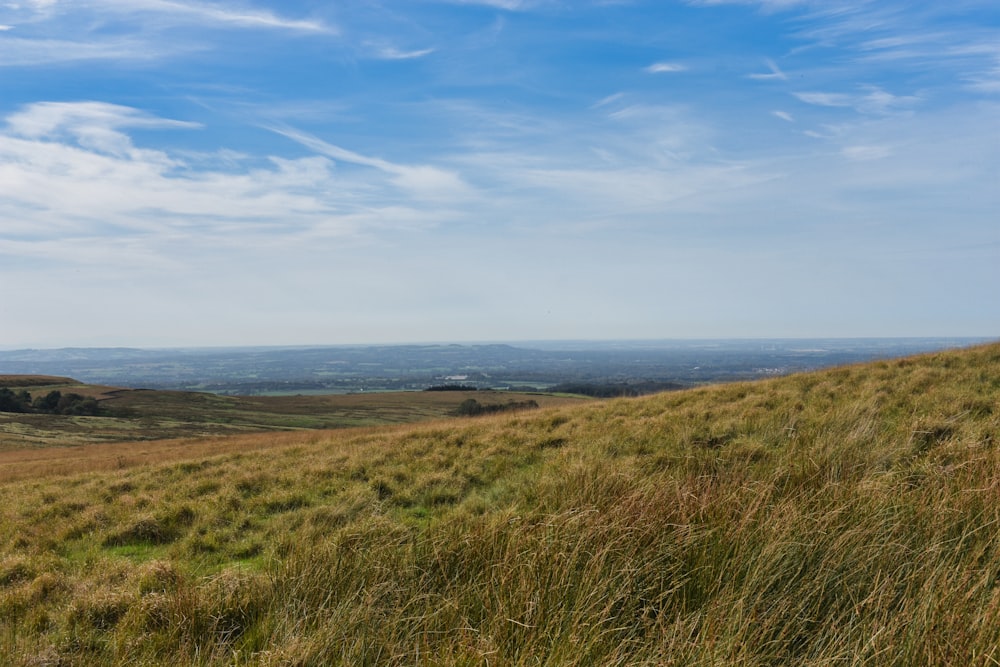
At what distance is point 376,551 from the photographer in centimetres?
507

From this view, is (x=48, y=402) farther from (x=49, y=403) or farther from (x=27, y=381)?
(x=27, y=381)

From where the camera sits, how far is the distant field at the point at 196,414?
42562 millimetres

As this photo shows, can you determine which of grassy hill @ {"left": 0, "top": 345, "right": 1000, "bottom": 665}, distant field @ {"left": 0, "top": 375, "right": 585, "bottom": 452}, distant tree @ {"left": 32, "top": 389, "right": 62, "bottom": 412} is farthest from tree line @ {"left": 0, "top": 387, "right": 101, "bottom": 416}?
grassy hill @ {"left": 0, "top": 345, "right": 1000, "bottom": 665}

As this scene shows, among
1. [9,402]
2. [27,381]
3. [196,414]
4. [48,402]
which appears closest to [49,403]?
[48,402]

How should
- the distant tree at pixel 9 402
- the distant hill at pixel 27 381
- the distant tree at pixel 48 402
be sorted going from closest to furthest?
1. the distant tree at pixel 9 402
2. the distant tree at pixel 48 402
3. the distant hill at pixel 27 381

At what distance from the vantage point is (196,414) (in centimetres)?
6312

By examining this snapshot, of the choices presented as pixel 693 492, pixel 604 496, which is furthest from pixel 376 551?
pixel 693 492

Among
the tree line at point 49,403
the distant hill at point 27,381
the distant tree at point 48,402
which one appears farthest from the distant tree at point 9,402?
the distant hill at point 27,381

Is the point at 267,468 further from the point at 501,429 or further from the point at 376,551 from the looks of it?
the point at 376,551

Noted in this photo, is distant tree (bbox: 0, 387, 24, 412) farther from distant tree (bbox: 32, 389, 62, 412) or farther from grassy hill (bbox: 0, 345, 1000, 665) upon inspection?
grassy hill (bbox: 0, 345, 1000, 665)

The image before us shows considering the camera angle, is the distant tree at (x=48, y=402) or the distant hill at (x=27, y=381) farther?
the distant hill at (x=27, y=381)

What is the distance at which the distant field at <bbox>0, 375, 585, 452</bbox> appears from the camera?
42.6 metres

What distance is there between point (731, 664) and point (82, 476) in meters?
17.8

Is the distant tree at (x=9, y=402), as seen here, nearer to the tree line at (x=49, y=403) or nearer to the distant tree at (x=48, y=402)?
the tree line at (x=49, y=403)
